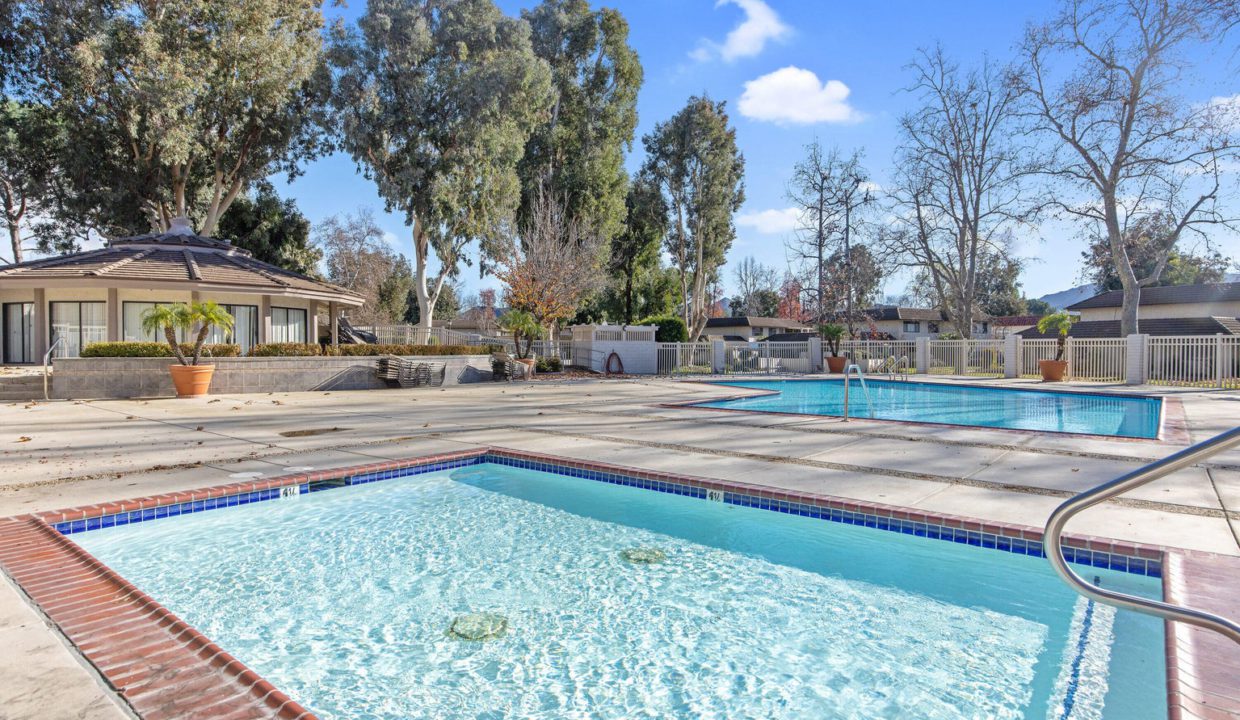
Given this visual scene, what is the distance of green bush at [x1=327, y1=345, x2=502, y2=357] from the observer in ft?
57.1

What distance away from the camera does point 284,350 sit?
1627 cm

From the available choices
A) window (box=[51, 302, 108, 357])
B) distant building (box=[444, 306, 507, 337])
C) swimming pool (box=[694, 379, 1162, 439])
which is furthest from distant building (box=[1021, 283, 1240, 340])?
window (box=[51, 302, 108, 357])

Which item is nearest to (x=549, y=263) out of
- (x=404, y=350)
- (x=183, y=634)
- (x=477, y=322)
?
(x=404, y=350)

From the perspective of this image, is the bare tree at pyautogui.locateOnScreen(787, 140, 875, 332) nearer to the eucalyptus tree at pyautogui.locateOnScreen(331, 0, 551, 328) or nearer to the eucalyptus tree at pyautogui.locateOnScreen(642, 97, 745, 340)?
the eucalyptus tree at pyautogui.locateOnScreen(642, 97, 745, 340)

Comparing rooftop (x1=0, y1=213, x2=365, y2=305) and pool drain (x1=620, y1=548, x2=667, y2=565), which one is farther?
rooftop (x1=0, y1=213, x2=365, y2=305)

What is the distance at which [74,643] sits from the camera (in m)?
2.47

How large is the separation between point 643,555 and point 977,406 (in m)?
11.7

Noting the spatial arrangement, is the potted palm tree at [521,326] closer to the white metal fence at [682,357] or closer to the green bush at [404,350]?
the green bush at [404,350]

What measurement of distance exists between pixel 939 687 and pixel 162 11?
2770 centimetres

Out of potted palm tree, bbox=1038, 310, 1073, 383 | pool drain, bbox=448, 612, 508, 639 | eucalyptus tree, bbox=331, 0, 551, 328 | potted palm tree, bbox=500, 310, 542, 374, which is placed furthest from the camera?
eucalyptus tree, bbox=331, 0, 551, 328

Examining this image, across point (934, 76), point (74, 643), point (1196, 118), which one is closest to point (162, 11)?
point (74, 643)

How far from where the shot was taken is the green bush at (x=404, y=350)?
17406 mm

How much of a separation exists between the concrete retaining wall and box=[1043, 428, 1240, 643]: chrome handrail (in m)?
16.8

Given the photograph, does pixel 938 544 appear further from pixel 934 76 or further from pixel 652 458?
pixel 934 76
